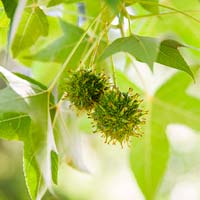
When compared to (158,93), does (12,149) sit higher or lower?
lower

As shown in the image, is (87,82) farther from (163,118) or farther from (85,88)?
(163,118)

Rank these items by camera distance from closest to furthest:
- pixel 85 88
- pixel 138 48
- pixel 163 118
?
pixel 138 48, pixel 85 88, pixel 163 118

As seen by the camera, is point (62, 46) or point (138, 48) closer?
point (138, 48)

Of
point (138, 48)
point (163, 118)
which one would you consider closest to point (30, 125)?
point (138, 48)

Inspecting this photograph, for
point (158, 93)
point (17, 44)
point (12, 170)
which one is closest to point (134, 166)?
point (158, 93)

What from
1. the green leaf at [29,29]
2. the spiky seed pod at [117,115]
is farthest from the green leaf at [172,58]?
the green leaf at [29,29]

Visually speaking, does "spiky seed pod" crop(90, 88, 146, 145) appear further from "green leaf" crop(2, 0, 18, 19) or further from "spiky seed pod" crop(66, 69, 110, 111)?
"green leaf" crop(2, 0, 18, 19)

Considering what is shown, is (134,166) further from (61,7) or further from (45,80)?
(61,7)
